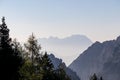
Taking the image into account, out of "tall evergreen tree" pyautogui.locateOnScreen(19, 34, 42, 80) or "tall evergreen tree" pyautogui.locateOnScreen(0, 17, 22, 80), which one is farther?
"tall evergreen tree" pyautogui.locateOnScreen(19, 34, 42, 80)

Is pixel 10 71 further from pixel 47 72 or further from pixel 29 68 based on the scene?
pixel 47 72

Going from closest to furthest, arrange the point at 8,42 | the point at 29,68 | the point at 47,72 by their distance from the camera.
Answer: the point at 8,42 → the point at 29,68 → the point at 47,72

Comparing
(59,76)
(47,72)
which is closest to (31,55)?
(47,72)

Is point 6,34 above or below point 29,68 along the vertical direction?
above

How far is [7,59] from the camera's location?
45.2 metres

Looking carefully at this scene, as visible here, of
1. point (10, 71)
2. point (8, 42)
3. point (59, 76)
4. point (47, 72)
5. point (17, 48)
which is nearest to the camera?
point (10, 71)

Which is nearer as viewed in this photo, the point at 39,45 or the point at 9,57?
the point at 9,57

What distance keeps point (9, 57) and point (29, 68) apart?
8.37 metres

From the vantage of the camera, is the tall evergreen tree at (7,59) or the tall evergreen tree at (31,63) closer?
the tall evergreen tree at (7,59)

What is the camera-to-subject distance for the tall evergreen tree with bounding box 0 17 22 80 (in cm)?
4427

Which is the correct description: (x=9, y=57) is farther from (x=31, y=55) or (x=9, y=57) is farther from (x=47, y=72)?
(x=47, y=72)

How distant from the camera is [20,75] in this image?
5538 cm

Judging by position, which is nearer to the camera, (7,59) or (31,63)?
(7,59)

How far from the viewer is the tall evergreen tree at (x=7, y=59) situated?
1743 inches
